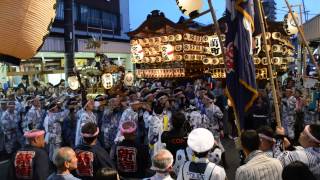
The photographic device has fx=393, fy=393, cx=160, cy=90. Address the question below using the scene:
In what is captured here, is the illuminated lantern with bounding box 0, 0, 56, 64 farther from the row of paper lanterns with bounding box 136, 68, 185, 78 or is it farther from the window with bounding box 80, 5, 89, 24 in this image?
the window with bounding box 80, 5, 89, 24

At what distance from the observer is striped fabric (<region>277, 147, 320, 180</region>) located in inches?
164

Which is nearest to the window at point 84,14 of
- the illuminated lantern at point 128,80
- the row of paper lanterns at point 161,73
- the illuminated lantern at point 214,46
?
the row of paper lanterns at point 161,73

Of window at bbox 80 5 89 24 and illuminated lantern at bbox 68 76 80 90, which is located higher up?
window at bbox 80 5 89 24

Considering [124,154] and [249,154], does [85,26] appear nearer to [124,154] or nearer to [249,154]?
[124,154]

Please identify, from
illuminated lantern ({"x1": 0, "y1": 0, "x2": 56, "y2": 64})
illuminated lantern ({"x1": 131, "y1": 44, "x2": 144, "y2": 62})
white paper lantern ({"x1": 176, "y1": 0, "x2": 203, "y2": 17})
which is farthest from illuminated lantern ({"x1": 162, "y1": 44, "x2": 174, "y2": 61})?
illuminated lantern ({"x1": 0, "y1": 0, "x2": 56, "y2": 64})

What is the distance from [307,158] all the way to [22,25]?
10.3 ft

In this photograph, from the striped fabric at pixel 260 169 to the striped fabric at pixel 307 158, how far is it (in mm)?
257

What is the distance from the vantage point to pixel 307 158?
13.7ft

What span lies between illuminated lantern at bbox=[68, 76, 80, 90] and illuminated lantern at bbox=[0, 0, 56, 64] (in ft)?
42.5

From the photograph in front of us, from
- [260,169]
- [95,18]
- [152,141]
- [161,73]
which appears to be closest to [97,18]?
[95,18]

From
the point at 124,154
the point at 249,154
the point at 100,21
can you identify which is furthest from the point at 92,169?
the point at 100,21

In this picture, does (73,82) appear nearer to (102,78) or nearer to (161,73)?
(102,78)

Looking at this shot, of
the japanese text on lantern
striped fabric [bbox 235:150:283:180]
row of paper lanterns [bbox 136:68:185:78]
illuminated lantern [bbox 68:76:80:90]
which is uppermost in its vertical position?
row of paper lanterns [bbox 136:68:185:78]

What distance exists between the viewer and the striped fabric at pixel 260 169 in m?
3.94
